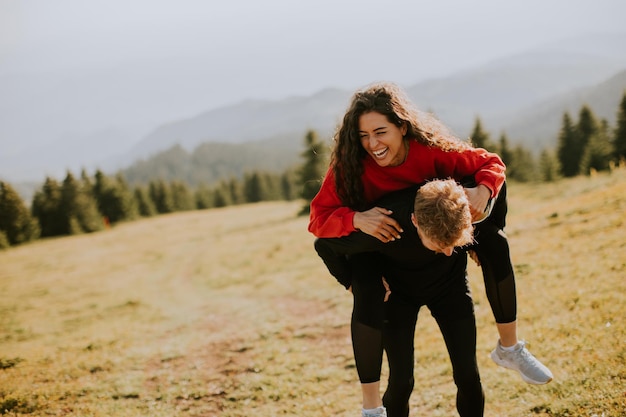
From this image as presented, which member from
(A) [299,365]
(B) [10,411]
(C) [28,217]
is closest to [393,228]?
(A) [299,365]

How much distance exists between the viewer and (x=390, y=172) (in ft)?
13.2

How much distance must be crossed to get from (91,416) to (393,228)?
612 cm

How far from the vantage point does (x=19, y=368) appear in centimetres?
901

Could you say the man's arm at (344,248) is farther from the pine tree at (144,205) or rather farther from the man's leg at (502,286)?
the pine tree at (144,205)

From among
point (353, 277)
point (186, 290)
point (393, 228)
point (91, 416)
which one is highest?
point (393, 228)

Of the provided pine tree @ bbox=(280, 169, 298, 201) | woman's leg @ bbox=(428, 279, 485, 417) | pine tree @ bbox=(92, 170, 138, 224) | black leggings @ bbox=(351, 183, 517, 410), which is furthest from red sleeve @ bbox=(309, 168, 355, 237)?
pine tree @ bbox=(280, 169, 298, 201)

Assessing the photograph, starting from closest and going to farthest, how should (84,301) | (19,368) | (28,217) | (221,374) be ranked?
(221,374) → (19,368) → (84,301) → (28,217)

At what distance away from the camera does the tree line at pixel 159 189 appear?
152 feet

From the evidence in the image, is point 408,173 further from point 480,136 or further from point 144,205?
point 144,205

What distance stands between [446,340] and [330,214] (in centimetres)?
174

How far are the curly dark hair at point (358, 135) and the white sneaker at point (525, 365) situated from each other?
92.6 inches

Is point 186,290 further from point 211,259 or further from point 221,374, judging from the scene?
point 221,374

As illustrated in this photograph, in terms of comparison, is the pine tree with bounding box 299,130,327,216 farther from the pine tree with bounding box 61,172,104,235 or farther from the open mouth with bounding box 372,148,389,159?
the open mouth with bounding box 372,148,389,159

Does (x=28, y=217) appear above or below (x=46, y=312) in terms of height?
above
